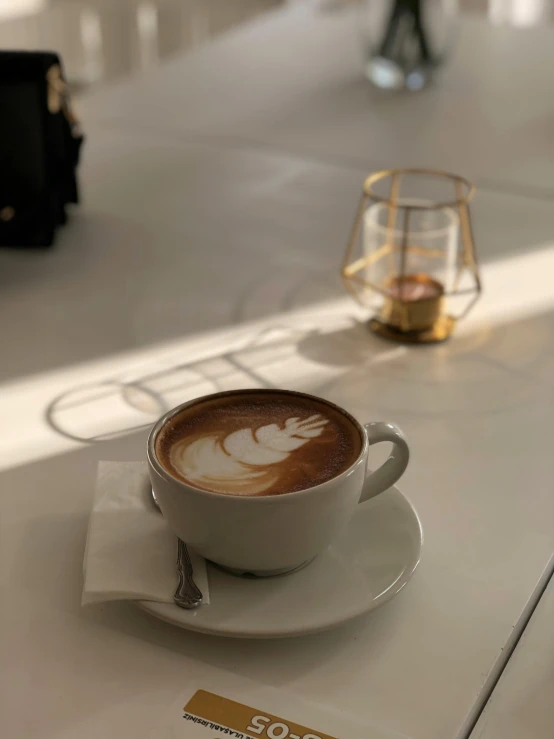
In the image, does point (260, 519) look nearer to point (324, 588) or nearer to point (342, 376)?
point (324, 588)

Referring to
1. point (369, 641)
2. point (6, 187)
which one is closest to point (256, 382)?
point (369, 641)

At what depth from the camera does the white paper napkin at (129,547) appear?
22.8 inches

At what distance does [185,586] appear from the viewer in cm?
58

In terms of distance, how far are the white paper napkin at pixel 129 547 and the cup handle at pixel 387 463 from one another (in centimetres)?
12

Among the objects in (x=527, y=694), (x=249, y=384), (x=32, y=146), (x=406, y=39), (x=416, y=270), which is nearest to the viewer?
(x=527, y=694)

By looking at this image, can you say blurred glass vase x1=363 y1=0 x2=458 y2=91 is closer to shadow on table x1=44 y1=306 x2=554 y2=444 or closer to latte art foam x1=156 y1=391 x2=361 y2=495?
shadow on table x1=44 y1=306 x2=554 y2=444

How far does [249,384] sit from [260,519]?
325mm

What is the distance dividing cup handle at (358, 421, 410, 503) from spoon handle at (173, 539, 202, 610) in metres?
0.12

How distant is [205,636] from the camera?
0.59 m

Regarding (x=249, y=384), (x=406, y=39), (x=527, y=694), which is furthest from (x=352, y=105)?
(x=527, y=694)

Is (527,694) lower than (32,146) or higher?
lower

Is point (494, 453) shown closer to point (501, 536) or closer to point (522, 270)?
point (501, 536)

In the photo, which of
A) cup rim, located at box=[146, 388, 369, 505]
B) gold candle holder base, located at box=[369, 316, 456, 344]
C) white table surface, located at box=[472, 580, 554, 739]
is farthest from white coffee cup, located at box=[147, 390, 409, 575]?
gold candle holder base, located at box=[369, 316, 456, 344]

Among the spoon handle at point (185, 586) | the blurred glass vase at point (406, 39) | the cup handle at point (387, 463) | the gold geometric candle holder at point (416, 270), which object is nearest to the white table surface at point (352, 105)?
the blurred glass vase at point (406, 39)
